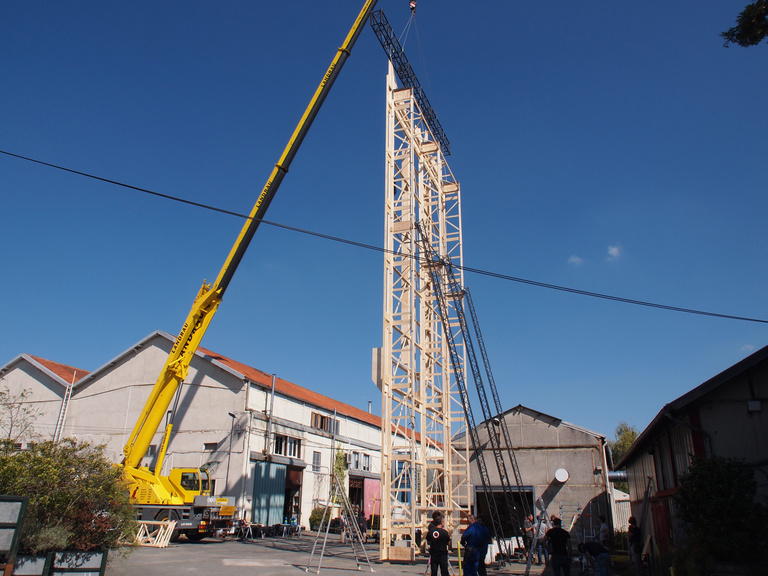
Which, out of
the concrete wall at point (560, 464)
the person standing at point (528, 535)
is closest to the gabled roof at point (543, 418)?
the concrete wall at point (560, 464)

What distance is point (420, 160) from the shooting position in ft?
83.0

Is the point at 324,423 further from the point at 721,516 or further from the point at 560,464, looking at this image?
the point at 721,516

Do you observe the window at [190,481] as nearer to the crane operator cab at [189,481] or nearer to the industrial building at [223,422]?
the crane operator cab at [189,481]

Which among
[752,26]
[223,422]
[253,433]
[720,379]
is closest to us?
[752,26]

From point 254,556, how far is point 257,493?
1066 cm

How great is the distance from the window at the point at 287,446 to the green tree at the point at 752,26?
2584cm

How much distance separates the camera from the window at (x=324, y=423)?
3356cm

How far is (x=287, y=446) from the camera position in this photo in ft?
99.4

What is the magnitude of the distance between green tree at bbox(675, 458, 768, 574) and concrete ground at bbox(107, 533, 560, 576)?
6276 millimetres

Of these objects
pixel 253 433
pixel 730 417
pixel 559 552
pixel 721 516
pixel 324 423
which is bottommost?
pixel 559 552

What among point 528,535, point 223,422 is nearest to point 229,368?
point 223,422

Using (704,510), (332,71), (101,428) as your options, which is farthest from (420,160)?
(101,428)

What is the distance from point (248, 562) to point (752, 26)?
16.0 m

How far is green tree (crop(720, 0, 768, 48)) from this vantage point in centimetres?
901
